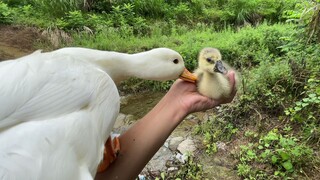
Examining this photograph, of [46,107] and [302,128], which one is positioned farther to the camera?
[302,128]

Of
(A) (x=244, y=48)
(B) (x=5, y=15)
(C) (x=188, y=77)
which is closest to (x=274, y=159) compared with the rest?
(C) (x=188, y=77)

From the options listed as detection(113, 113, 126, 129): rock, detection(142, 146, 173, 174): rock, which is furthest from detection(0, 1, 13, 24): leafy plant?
detection(142, 146, 173, 174): rock

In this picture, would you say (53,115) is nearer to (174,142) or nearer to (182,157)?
(182,157)

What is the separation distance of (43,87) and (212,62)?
1.00m

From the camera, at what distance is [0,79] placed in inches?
57.9

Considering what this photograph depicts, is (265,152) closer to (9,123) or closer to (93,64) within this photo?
(93,64)

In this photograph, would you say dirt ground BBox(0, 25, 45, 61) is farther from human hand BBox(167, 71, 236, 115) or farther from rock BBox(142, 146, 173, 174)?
human hand BBox(167, 71, 236, 115)

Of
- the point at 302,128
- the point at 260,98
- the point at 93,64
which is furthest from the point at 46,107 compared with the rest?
the point at 260,98

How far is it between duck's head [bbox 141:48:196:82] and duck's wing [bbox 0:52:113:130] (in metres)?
0.46

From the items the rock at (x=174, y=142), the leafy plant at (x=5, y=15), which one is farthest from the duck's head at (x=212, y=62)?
the leafy plant at (x=5, y=15)

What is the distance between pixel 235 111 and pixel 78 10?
488cm

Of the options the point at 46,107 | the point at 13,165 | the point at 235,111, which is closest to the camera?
the point at 13,165

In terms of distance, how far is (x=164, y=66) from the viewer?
82.9 inches

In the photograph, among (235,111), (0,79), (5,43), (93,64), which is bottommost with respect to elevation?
(5,43)
